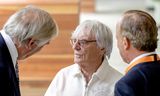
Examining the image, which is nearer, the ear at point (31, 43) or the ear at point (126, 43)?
the ear at point (126, 43)

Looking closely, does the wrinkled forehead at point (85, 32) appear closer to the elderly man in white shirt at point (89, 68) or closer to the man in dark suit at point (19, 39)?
the elderly man in white shirt at point (89, 68)

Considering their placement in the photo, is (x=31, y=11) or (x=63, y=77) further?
(x=63, y=77)

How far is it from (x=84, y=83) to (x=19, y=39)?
2.23 ft

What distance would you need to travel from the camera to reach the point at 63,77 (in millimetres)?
2574

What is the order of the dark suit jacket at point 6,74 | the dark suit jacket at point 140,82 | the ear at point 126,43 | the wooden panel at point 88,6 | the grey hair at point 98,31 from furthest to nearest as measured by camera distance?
1. the wooden panel at point 88,6
2. the grey hair at point 98,31
3. the dark suit jacket at point 6,74
4. the ear at point 126,43
5. the dark suit jacket at point 140,82

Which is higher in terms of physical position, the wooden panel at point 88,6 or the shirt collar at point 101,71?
the shirt collar at point 101,71

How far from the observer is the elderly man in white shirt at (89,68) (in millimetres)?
2449

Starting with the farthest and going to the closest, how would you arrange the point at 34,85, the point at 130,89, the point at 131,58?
the point at 34,85 < the point at 131,58 < the point at 130,89

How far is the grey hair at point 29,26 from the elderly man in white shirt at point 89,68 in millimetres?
407

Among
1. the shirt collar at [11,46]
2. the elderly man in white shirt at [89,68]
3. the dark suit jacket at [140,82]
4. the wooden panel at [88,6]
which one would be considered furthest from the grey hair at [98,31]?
the wooden panel at [88,6]

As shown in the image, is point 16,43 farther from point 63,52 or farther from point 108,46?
point 63,52

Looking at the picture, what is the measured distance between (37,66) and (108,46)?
1.88m

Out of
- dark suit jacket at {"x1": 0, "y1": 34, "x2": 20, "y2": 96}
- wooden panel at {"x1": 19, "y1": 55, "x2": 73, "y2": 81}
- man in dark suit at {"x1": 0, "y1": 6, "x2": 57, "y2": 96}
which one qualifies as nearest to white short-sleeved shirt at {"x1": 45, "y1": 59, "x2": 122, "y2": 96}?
man in dark suit at {"x1": 0, "y1": 6, "x2": 57, "y2": 96}

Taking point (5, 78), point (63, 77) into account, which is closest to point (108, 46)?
point (63, 77)
